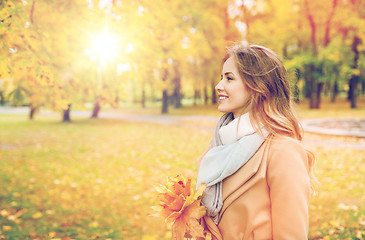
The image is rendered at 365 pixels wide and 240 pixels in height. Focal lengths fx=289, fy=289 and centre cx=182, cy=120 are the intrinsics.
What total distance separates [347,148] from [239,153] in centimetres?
849

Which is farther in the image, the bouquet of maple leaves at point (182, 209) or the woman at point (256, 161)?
the bouquet of maple leaves at point (182, 209)

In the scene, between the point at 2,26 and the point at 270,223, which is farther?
the point at 2,26

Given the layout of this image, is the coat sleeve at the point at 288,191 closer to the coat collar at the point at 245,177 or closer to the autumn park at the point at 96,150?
the coat collar at the point at 245,177

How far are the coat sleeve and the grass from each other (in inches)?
30.5

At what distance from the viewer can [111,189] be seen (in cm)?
588

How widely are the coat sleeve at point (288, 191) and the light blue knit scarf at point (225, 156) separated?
125 millimetres

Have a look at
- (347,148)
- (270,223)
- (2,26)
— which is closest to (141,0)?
(2,26)

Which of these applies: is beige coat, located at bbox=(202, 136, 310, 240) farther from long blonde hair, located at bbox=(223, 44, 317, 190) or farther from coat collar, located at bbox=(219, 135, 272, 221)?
long blonde hair, located at bbox=(223, 44, 317, 190)

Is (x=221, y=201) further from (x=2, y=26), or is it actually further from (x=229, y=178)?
(x=2, y=26)

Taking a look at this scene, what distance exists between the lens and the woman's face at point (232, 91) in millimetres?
1543

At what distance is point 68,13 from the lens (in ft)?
13.0

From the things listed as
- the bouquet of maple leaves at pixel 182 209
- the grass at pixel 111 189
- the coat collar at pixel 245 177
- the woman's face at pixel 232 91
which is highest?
the woman's face at pixel 232 91

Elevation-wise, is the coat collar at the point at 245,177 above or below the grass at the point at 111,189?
above

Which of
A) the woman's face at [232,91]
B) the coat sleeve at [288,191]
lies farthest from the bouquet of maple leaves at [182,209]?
the woman's face at [232,91]
